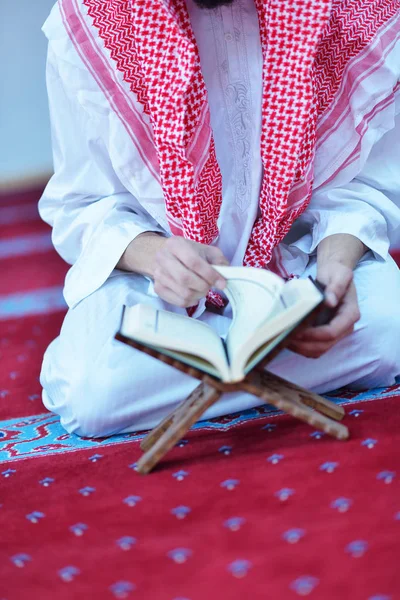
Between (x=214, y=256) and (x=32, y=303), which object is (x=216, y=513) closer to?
(x=214, y=256)

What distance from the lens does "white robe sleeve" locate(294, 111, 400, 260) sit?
137 cm

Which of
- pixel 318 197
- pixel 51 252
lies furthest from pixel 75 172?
pixel 51 252

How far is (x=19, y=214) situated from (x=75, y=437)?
105 inches

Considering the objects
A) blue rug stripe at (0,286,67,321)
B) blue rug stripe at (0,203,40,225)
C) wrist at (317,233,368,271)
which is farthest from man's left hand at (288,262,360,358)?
blue rug stripe at (0,203,40,225)

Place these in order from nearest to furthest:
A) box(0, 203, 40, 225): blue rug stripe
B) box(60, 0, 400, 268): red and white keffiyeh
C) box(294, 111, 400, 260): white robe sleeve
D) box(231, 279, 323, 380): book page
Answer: box(231, 279, 323, 380): book page → box(60, 0, 400, 268): red and white keffiyeh → box(294, 111, 400, 260): white robe sleeve → box(0, 203, 40, 225): blue rug stripe

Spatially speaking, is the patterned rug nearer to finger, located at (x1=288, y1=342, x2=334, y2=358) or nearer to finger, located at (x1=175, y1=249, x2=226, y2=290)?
finger, located at (x1=288, y1=342, x2=334, y2=358)

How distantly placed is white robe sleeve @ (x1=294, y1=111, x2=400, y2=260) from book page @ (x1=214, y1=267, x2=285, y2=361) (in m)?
0.39

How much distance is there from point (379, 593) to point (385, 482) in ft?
0.71

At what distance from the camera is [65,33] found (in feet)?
4.42

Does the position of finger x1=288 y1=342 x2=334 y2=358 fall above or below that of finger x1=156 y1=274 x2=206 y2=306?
below

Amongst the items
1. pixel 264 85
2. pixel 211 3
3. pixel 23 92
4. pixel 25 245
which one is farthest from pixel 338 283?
pixel 23 92

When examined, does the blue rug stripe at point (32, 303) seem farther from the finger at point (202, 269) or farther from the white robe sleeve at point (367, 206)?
the finger at point (202, 269)

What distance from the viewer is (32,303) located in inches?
91.7

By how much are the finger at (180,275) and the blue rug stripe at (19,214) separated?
2647mm
